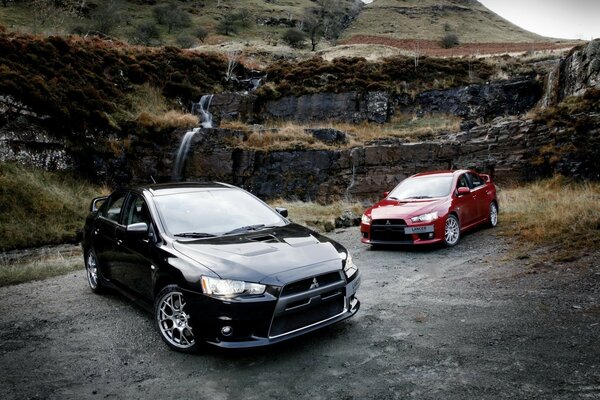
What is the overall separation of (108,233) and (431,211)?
6.11 metres

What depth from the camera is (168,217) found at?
16.8ft

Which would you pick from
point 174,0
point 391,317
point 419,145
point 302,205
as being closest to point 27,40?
point 302,205

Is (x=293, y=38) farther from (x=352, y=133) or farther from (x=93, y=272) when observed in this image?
(x=93, y=272)

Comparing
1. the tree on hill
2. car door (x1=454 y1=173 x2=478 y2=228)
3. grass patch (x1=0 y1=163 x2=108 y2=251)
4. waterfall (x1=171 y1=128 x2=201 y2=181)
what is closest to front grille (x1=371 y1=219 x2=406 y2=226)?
car door (x1=454 y1=173 x2=478 y2=228)

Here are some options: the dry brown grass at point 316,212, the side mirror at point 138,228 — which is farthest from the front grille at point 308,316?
the dry brown grass at point 316,212

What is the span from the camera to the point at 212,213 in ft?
17.6

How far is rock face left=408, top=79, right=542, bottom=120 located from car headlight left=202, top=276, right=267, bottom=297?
2317 cm

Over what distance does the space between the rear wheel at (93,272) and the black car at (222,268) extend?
29.3 inches

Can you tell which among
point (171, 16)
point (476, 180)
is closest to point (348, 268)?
point (476, 180)

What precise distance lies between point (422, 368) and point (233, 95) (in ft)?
80.1

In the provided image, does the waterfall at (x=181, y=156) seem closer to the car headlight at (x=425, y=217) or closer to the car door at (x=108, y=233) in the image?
the car headlight at (x=425, y=217)

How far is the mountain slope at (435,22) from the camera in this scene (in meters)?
61.8

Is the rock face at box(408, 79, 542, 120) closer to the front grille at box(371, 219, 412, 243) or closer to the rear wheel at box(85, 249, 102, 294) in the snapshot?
the front grille at box(371, 219, 412, 243)

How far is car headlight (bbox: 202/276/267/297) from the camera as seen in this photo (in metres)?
3.94
